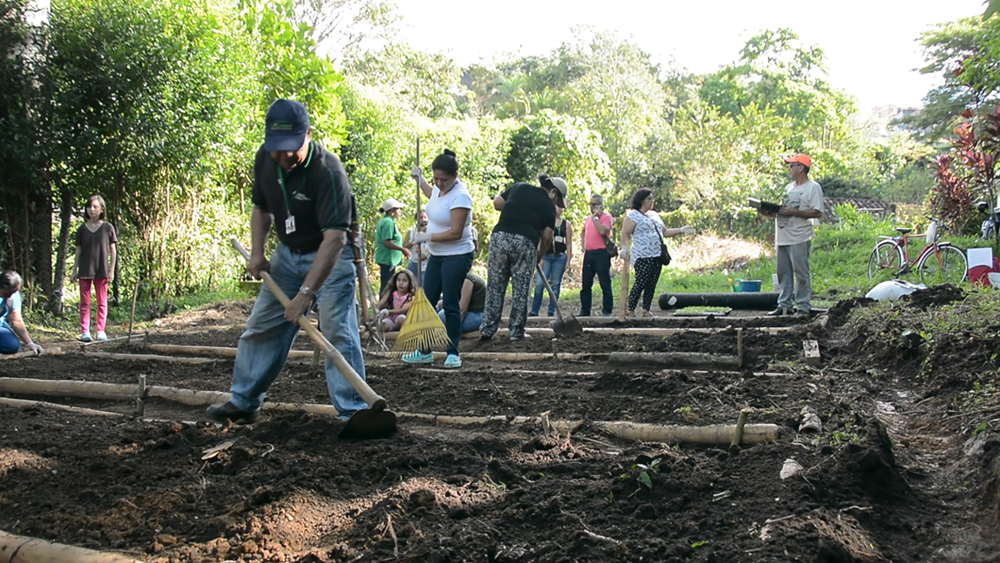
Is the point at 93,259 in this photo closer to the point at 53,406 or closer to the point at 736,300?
the point at 53,406

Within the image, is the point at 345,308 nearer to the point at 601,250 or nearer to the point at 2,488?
the point at 2,488

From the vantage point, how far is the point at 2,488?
339 cm

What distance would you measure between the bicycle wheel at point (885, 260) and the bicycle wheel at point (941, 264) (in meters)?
0.49

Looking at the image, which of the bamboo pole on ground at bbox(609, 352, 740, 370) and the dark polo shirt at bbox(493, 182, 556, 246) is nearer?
the bamboo pole on ground at bbox(609, 352, 740, 370)

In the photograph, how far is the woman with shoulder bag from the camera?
917 cm

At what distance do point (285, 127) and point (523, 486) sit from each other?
197 cm

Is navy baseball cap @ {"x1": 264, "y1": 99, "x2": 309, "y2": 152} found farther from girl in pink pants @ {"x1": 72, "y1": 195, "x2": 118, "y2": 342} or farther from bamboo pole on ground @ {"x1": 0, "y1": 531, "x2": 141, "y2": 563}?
girl in pink pants @ {"x1": 72, "y1": 195, "x2": 118, "y2": 342}

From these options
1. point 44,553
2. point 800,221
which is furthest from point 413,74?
point 44,553

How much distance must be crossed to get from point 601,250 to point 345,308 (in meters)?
6.04

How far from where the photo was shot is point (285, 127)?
3.88 m

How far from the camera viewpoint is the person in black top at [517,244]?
7191mm

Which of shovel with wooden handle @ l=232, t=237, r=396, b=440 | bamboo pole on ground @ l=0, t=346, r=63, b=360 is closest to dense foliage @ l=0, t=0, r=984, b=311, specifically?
bamboo pole on ground @ l=0, t=346, r=63, b=360

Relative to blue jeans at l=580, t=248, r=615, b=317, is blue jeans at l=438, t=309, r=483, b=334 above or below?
below

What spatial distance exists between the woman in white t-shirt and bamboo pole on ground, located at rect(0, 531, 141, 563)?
379 centimetres
